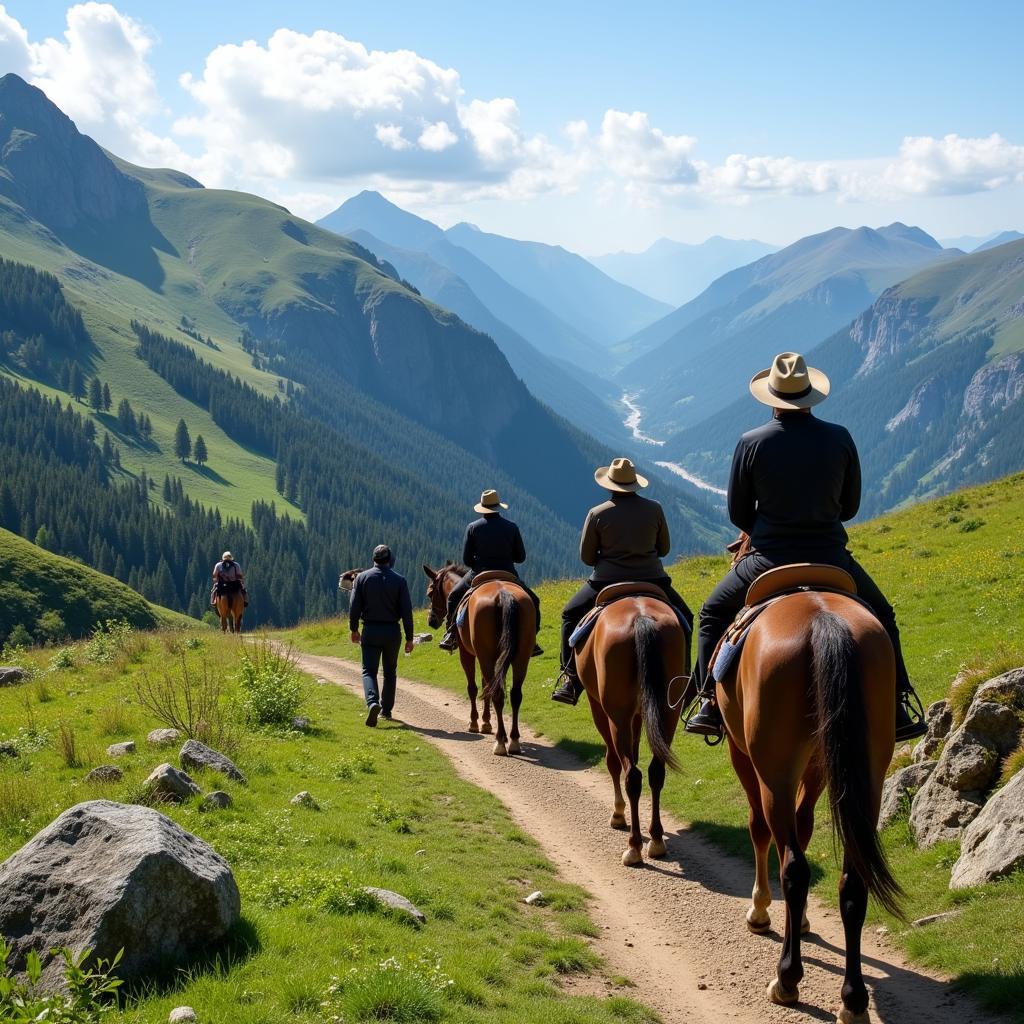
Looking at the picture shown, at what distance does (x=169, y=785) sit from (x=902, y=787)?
8951 mm

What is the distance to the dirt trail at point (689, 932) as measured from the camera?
825cm

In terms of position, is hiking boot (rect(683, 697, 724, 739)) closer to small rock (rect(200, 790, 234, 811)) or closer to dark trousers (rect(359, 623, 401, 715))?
small rock (rect(200, 790, 234, 811))

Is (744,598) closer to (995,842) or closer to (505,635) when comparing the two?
(995,842)

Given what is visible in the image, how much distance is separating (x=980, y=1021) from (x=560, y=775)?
33.0 ft

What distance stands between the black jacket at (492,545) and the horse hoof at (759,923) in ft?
36.3

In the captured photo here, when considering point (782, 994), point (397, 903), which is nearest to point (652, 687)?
point (397, 903)

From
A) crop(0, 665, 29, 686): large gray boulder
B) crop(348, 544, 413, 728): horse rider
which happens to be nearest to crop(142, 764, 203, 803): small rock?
crop(348, 544, 413, 728): horse rider

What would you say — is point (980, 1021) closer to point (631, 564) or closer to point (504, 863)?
point (504, 863)

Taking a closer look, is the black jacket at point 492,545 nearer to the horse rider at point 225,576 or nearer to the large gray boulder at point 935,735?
the large gray boulder at point 935,735

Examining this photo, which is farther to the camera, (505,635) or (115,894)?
(505,635)

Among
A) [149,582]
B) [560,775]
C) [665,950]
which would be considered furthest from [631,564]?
[149,582]

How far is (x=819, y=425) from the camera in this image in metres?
9.24

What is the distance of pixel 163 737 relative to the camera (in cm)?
1590

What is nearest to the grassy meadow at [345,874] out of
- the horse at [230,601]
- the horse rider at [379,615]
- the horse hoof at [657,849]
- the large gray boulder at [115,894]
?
the large gray boulder at [115,894]
